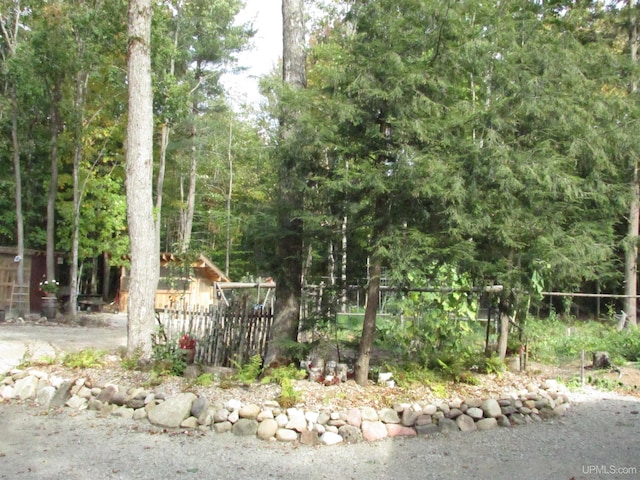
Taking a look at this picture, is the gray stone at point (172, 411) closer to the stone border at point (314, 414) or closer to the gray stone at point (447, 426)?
the stone border at point (314, 414)

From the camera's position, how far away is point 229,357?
7695mm

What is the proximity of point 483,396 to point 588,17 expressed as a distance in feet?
47.2

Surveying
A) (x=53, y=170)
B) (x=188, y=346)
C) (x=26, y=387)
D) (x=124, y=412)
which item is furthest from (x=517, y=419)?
(x=53, y=170)

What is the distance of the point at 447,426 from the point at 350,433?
1096 millimetres

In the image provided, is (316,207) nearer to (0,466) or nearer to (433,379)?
(433,379)

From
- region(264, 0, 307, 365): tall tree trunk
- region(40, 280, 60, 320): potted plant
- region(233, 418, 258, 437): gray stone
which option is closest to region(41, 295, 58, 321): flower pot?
region(40, 280, 60, 320): potted plant

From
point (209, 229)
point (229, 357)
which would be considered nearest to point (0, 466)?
point (229, 357)

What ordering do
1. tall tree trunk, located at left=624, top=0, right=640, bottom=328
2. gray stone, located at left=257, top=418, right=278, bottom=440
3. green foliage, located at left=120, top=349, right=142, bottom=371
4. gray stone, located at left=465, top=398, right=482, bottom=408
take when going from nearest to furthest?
gray stone, located at left=257, top=418, right=278, bottom=440 → gray stone, located at left=465, top=398, right=482, bottom=408 → green foliage, located at left=120, top=349, right=142, bottom=371 → tall tree trunk, located at left=624, top=0, right=640, bottom=328

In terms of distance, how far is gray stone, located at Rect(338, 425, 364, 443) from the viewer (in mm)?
5273

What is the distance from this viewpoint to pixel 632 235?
14.0 m

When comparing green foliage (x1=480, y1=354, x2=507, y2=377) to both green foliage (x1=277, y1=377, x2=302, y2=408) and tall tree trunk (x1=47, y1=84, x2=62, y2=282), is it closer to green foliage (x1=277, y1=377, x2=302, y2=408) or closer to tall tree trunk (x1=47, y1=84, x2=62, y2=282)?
green foliage (x1=277, y1=377, x2=302, y2=408)

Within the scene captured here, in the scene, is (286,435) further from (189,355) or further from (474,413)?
(189,355)

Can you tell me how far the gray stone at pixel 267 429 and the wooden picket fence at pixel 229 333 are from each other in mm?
2128

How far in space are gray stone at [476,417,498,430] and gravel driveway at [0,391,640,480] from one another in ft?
0.36
